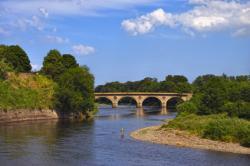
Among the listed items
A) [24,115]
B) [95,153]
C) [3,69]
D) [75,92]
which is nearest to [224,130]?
[95,153]

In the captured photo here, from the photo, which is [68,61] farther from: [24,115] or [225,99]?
[225,99]

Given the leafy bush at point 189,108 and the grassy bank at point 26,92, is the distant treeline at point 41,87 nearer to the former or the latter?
the grassy bank at point 26,92

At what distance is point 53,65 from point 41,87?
12659mm

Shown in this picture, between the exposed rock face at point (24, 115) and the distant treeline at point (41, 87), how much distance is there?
1.05 meters

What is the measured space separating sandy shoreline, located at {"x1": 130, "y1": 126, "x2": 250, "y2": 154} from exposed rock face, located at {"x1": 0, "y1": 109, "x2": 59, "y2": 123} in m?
31.2

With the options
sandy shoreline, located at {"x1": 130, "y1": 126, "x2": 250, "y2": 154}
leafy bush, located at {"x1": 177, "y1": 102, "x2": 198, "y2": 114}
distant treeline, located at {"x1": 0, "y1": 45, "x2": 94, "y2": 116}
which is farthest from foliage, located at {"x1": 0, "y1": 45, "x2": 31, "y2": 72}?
sandy shoreline, located at {"x1": 130, "y1": 126, "x2": 250, "y2": 154}

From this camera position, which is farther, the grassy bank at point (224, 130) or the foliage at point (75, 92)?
the foliage at point (75, 92)

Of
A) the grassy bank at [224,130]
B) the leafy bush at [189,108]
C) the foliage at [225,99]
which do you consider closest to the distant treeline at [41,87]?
the leafy bush at [189,108]

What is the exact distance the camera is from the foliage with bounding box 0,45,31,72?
130 m

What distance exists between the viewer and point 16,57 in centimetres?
13288

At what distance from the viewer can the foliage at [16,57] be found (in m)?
130

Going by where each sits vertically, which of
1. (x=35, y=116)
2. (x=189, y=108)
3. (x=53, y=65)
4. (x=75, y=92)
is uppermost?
(x=53, y=65)

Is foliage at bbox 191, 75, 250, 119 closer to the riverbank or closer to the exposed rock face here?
the riverbank

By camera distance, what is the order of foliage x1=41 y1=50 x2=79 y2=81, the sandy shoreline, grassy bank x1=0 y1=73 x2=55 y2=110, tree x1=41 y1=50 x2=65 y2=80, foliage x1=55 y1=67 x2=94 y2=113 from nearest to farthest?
the sandy shoreline
grassy bank x1=0 y1=73 x2=55 y2=110
foliage x1=55 y1=67 x2=94 y2=113
tree x1=41 y1=50 x2=65 y2=80
foliage x1=41 y1=50 x2=79 y2=81
